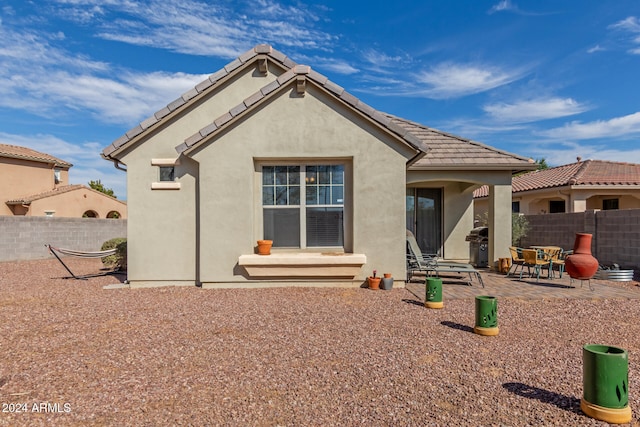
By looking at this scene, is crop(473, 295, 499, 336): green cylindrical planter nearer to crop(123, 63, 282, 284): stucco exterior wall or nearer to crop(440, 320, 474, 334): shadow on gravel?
crop(440, 320, 474, 334): shadow on gravel

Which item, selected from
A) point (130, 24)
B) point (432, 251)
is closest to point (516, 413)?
point (432, 251)

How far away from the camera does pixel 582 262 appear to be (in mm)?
8781

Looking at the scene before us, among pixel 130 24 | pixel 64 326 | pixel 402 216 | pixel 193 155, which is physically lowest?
pixel 64 326

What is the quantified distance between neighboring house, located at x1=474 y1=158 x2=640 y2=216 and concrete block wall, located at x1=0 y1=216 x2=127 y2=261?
22334 millimetres

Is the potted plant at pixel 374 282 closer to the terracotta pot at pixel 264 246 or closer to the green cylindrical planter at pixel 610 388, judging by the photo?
the terracotta pot at pixel 264 246

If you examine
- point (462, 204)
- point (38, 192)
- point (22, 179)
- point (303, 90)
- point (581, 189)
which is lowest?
point (462, 204)

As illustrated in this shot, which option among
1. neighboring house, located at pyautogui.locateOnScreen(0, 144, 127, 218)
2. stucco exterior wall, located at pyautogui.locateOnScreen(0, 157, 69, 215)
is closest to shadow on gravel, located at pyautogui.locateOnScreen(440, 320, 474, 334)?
neighboring house, located at pyautogui.locateOnScreen(0, 144, 127, 218)

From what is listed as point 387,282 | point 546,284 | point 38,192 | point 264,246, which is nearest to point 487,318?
point 387,282

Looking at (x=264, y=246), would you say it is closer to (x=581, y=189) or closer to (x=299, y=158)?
(x=299, y=158)

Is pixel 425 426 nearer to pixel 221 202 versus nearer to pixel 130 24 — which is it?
pixel 221 202

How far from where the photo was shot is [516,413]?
3.37 meters

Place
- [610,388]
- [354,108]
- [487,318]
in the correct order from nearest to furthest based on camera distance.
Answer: [610,388], [487,318], [354,108]

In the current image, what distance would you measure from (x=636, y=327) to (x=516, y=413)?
14.1 ft

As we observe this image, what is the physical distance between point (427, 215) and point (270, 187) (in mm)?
7170
